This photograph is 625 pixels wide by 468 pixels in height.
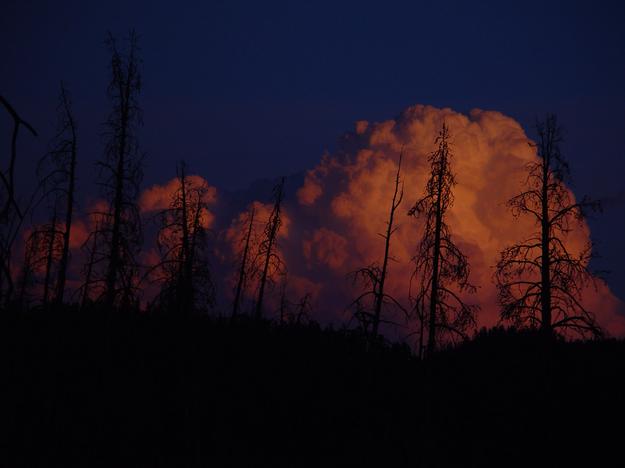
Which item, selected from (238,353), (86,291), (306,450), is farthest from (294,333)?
(86,291)

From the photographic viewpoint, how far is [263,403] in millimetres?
12516

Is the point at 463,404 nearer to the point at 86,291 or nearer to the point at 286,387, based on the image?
the point at 286,387

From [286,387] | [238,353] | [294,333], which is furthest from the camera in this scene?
[294,333]

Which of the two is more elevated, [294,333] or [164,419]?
[294,333]

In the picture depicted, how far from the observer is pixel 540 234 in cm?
2095

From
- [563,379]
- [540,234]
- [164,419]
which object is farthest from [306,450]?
[540,234]

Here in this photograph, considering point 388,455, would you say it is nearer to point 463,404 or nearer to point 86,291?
point 463,404

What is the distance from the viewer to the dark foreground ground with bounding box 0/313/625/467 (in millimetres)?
10266

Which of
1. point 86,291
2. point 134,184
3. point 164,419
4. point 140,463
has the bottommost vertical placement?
point 140,463

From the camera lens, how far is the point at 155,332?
14523 mm

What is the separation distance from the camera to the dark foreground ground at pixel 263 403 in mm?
10266

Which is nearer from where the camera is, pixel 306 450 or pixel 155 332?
pixel 306 450

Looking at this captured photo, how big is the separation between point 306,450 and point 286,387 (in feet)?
6.21

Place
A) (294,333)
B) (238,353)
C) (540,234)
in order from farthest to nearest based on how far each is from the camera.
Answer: (540,234), (294,333), (238,353)
